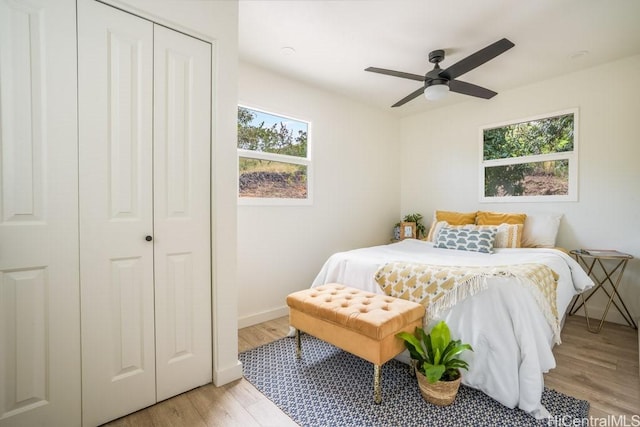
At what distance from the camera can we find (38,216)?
54.3 inches

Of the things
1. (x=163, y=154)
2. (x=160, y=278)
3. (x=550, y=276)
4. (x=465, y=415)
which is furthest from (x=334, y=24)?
(x=465, y=415)

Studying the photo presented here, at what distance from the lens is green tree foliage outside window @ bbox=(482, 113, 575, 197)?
3.28m

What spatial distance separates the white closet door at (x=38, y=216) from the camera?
1.31 m

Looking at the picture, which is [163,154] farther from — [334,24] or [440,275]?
[440,275]

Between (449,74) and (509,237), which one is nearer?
(449,74)

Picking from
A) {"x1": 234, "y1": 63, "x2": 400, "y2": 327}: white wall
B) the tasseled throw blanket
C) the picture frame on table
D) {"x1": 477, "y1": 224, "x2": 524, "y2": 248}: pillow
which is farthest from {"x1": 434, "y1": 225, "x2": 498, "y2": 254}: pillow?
{"x1": 234, "y1": 63, "x2": 400, "y2": 327}: white wall

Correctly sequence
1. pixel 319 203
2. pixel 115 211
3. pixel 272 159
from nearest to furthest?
1. pixel 115 211
2. pixel 272 159
3. pixel 319 203

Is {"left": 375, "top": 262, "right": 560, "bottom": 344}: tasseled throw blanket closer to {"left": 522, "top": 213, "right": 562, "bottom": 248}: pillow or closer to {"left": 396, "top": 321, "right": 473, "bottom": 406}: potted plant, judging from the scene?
{"left": 396, "top": 321, "right": 473, "bottom": 406}: potted plant

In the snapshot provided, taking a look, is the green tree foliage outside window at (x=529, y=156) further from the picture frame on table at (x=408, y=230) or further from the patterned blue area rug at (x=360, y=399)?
the patterned blue area rug at (x=360, y=399)

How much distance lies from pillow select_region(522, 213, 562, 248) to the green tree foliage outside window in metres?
0.34

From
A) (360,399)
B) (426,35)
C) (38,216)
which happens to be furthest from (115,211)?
(426,35)

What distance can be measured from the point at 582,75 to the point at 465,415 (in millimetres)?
3493

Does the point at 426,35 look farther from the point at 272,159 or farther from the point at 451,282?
the point at 451,282

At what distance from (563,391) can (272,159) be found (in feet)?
9.48
